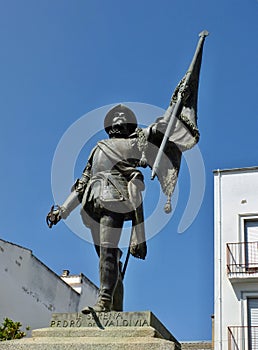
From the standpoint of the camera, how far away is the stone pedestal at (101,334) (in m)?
5.98

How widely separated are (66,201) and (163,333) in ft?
6.62

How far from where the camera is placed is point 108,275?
22.7 feet

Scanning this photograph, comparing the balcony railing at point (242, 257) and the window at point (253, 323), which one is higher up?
the balcony railing at point (242, 257)

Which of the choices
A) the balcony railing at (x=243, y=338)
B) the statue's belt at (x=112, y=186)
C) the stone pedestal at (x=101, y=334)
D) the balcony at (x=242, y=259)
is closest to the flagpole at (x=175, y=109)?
the statue's belt at (x=112, y=186)

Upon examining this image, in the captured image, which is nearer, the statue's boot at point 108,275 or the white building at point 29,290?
the statue's boot at point 108,275

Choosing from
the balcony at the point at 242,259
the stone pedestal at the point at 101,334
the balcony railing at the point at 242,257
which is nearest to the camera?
the stone pedestal at the point at 101,334

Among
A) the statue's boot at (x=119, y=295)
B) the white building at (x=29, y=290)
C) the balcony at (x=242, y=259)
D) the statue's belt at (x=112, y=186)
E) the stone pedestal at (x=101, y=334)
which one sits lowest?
the stone pedestal at (x=101, y=334)

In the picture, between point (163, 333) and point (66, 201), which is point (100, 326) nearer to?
point (163, 333)

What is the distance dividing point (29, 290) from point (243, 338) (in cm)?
930

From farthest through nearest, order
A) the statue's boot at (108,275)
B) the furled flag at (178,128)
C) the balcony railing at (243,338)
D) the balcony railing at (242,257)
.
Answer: the balcony railing at (242,257) < the balcony railing at (243,338) < the furled flag at (178,128) < the statue's boot at (108,275)

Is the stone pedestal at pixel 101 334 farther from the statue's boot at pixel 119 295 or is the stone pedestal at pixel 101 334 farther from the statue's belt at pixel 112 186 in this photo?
the statue's belt at pixel 112 186

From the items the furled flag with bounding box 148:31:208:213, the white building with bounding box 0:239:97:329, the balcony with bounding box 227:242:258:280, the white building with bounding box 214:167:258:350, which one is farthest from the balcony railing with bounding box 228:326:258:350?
the furled flag with bounding box 148:31:208:213

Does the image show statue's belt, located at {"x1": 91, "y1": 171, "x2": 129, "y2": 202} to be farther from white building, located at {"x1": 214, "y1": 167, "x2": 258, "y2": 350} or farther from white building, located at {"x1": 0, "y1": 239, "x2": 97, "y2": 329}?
white building, located at {"x1": 0, "y1": 239, "x2": 97, "y2": 329}

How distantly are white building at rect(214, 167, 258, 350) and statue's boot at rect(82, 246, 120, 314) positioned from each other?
19882 mm
